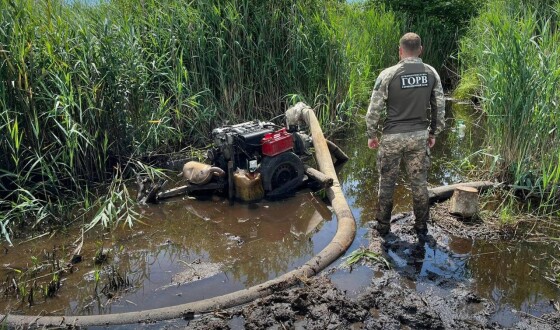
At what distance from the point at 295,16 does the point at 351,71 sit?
156cm

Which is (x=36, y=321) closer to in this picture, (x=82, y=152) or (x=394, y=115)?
(x=82, y=152)

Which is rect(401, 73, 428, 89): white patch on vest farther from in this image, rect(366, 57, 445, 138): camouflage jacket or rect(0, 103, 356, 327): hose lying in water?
rect(0, 103, 356, 327): hose lying in water

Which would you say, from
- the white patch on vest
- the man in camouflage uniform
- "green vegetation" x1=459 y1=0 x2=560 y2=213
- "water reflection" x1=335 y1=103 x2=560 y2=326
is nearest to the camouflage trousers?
the man in camouflage uniform

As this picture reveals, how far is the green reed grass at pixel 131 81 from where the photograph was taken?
221 inches

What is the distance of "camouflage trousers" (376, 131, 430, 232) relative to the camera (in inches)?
190

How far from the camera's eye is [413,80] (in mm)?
4688

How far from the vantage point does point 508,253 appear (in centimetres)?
475

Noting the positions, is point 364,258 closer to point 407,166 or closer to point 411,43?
point 407,166

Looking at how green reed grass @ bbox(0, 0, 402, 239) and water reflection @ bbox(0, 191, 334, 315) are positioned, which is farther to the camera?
green reed grass @ bbox(0, 0, 402, 239)

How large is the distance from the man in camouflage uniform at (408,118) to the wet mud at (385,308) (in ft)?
2.76

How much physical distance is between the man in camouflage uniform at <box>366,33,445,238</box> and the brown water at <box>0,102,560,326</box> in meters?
0.55

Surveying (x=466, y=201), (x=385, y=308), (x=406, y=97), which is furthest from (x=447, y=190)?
(x=385, y=308)

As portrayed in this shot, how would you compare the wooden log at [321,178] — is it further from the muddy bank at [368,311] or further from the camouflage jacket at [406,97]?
the muddy bank at [368,311]

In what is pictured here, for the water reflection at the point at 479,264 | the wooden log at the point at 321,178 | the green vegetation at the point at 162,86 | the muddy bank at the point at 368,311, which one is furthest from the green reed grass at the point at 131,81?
the water reflection at the point at 479,264
